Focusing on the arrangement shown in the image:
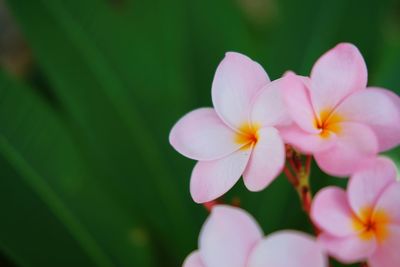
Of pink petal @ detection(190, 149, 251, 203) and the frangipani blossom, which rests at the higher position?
pink petal @ detection(190, 149, 251, 203)

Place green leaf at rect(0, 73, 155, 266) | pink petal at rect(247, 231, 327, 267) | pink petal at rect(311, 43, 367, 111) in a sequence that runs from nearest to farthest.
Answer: pink petal at rect(247, 231, 327, 267), pink petal at rect(311, 43, 367, 111), green leaf at rect(0, 73, 155, 266)

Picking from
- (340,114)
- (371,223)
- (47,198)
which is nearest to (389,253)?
(371,223)

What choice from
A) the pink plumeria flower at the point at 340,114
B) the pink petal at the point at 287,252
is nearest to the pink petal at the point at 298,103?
the pink plumeria flower at the point at 340,114

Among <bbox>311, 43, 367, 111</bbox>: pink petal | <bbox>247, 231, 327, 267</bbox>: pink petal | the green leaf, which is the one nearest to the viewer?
<bbox>247, 231, 327, 267</bbox>: pink petal

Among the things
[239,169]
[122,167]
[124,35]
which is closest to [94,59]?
[124,35]

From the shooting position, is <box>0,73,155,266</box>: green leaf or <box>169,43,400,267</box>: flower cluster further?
<box>0,73,155,266</box>: green leaf

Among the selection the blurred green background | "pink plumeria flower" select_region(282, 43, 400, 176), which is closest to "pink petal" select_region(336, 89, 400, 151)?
"pink plumeria flower" select_region(282, 43, 400, 176)

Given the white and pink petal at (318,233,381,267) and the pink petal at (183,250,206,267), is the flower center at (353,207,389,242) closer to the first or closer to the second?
the white and pink petal at (318,233,381,267)

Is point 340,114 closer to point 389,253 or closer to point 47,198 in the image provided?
point 389,253
